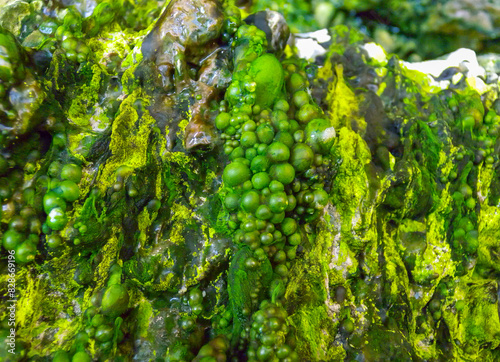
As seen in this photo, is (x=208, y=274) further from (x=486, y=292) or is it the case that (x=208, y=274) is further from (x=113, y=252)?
(x=486, y=292)

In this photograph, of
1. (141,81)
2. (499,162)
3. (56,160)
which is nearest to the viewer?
(56,160)

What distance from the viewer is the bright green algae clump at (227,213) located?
1076mm

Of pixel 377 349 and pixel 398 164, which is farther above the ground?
pixel 398 164

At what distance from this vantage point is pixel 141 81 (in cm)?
129

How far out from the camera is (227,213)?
1.18m

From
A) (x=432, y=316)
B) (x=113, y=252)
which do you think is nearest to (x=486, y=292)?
(x=432, y=316)

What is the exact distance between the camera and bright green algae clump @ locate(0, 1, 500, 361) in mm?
1076

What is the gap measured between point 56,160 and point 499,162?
186 centimetres

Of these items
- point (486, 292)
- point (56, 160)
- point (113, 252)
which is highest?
point (56, 160)

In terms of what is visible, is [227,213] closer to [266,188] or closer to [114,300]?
[266,188]

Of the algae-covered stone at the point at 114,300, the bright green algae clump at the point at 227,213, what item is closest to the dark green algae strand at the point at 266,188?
the bright green algae clump at the point at 227,213

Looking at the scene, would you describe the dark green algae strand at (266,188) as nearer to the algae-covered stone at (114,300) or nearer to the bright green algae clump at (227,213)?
the bright green algae clump at (227,213)

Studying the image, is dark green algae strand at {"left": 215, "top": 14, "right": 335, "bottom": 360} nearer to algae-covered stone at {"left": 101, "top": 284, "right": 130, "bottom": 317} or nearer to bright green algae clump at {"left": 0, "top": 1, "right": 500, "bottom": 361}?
bright green algae clump at {"left": 0, "top": 1, "right": 500, "bottom": 361}

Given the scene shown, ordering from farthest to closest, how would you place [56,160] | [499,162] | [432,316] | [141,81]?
1. [499,162]
2. [432,316]
3. [141,81]
4. [56,160]
